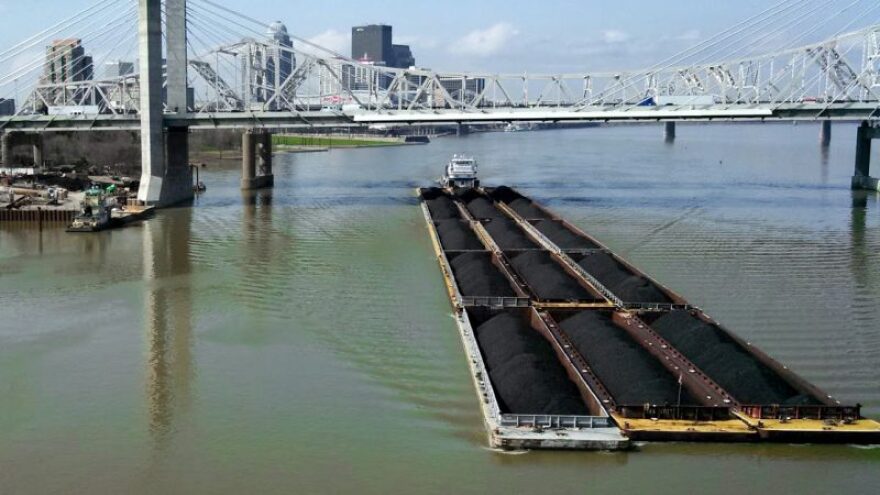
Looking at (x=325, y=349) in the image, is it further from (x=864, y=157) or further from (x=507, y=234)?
(x=864, y=157)

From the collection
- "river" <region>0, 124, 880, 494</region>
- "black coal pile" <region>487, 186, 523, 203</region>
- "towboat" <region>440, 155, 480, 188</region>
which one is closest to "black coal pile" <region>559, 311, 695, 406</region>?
"river" <region>0, 124, 880, 494</region>

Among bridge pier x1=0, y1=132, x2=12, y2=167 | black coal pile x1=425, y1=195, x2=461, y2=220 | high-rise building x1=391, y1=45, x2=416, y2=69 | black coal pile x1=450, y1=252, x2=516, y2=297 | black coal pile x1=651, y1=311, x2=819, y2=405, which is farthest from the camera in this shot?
high-rise building x1=391, y1=45, x2=416, y2=69

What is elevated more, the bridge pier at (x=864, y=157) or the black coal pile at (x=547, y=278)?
the bridge pier at (x=864, y=157)

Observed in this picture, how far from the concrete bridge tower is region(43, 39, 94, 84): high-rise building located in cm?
407

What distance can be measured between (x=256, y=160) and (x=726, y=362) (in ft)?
108

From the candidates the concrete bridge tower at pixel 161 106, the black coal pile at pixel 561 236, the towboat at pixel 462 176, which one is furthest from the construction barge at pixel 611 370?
the towboat at pixel 462 176

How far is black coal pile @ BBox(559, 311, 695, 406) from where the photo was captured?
35.7 feet

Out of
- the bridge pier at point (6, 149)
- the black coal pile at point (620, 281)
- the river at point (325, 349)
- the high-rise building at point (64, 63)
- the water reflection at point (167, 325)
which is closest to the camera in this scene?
the river at point (325, 349)

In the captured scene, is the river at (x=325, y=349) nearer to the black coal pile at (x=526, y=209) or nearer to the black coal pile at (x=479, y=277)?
the black coal pile at (x=479, y=277)

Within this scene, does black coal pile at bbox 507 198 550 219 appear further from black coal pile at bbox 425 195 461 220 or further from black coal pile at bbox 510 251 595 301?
black coal pile at bbox 510 251 595 301

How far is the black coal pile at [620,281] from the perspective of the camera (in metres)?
16.1

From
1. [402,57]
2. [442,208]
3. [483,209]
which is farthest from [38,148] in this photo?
[402,57]

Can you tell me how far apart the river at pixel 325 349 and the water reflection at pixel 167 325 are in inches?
1.9

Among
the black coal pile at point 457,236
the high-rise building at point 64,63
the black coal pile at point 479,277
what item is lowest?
the black coal pile at point 479,277
